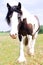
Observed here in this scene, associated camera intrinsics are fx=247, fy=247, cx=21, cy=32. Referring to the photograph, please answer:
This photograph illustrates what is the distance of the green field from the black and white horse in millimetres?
28

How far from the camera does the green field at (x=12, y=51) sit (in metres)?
1.34

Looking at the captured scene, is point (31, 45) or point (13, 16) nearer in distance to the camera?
point (13, 16)

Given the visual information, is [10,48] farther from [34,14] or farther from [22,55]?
[34,14]

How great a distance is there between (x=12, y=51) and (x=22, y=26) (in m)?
0.17

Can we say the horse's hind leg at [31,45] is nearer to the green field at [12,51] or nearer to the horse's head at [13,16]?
the green field at [12,51]

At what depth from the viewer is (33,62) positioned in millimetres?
1335

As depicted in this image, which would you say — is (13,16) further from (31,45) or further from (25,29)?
(31,45)

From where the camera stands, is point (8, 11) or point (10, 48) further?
point (10, 48)

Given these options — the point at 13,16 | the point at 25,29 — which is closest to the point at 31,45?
the point at 25,29

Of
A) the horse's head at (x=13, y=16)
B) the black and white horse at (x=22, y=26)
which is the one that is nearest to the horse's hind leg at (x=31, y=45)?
the black and white horse at (x=22, y=26)

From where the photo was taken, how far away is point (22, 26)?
1.30 m

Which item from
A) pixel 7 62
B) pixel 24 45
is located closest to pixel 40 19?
pixel 24 45

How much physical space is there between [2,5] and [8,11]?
5.4 inches

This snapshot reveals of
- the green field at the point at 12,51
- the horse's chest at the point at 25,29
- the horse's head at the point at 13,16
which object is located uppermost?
the horse's head at the point at 13,16
